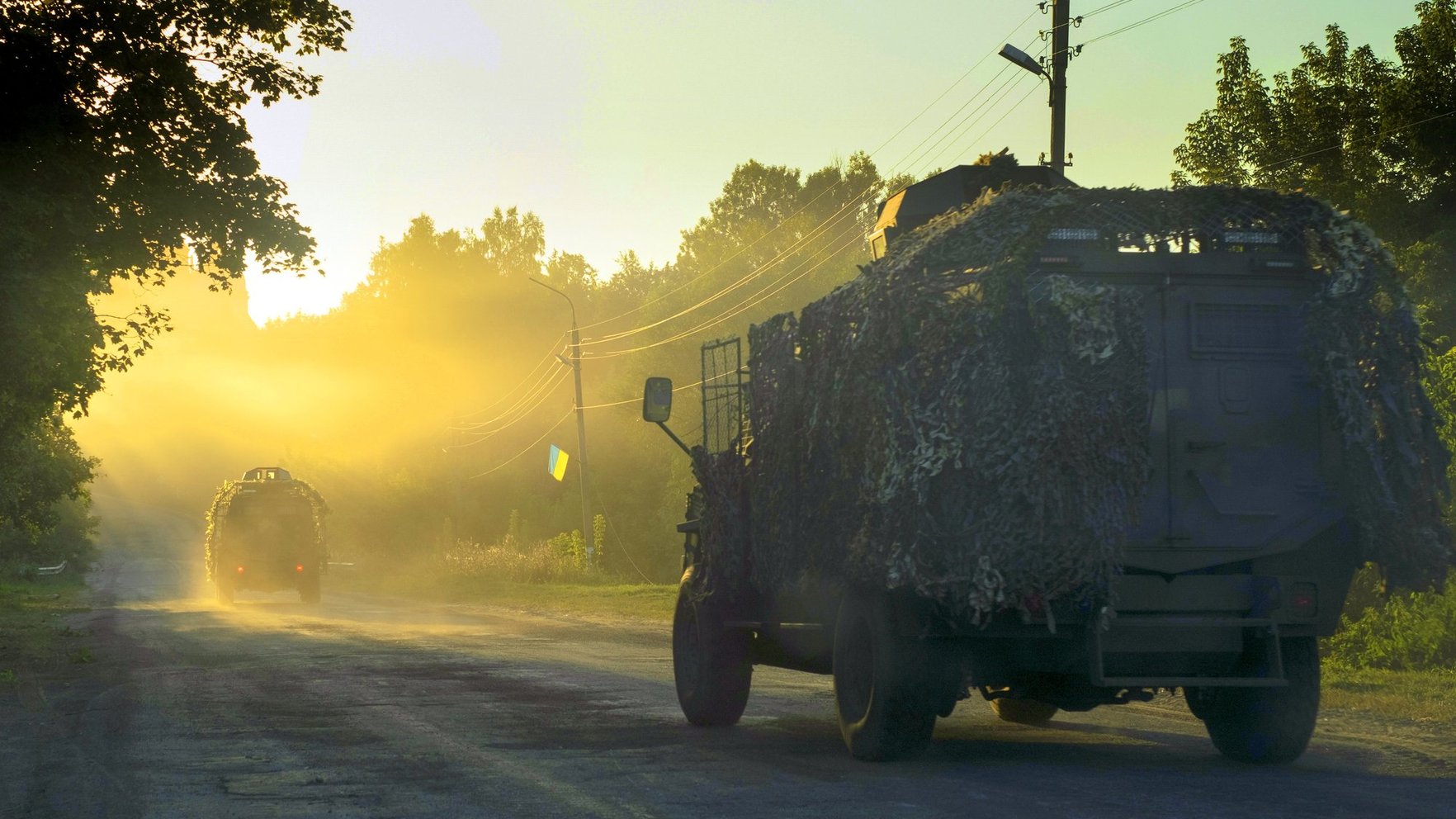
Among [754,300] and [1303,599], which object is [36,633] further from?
[754,300]

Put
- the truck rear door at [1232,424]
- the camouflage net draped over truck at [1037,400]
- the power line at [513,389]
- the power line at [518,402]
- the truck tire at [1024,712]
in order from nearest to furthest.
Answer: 1. the camouflage net draped over truck at [1037,400]
2. the truck rear door at [1232,424]
3. the truck tire at [1024,712]
4. the power line at [518,402]
5. the power line at [513,389]

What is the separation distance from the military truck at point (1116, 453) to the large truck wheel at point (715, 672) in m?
2.15

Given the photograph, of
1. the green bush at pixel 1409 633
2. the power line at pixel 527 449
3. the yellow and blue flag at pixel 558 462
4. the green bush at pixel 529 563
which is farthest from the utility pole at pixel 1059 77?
the power line at pixel 527 449

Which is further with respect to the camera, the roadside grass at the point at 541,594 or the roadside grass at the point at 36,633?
the roadside grass at the point at 541,594

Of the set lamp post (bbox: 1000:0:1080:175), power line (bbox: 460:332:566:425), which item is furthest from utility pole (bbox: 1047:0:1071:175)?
power line (bbox: 460:332:566:425)

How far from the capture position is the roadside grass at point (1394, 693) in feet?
35.8

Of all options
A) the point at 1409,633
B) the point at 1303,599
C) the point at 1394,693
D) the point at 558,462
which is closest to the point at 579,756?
the point at 1303,599

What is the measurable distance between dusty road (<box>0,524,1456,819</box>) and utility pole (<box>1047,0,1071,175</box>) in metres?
10.5

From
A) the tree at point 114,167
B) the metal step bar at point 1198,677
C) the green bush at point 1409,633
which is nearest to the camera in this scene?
the metal step bar at point 1198,677

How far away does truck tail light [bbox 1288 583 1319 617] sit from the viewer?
7684 millimetres

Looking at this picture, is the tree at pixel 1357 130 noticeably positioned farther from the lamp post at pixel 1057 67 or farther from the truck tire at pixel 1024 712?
the truck tire at pixel 1024 712

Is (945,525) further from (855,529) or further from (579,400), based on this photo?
(579,400)

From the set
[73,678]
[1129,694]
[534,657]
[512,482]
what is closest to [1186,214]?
[1129,694]

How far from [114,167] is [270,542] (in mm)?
21036
